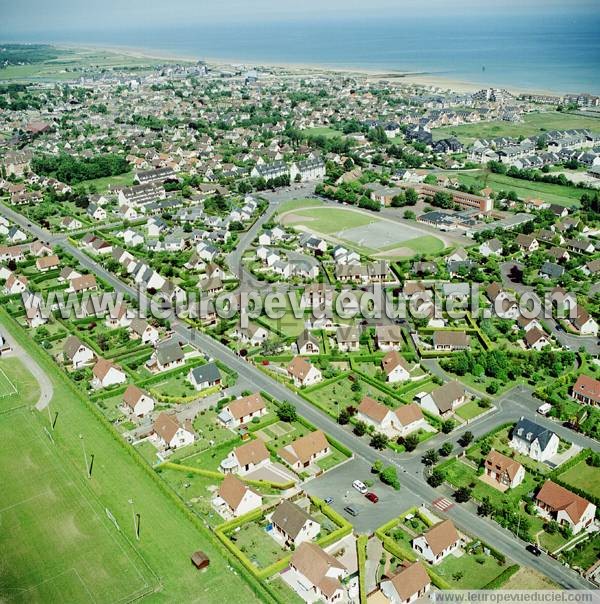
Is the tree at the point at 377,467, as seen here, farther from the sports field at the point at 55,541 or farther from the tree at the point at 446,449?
the sports field at the point at 55,541

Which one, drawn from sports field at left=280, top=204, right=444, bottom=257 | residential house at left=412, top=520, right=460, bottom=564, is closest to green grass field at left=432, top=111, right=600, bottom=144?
sports field at left=280, top=204, right=444, bottom=257

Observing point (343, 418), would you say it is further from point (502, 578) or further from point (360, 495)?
point (502, 578)

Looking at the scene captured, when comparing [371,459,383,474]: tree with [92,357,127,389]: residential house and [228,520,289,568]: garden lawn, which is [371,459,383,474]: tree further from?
[92,357,127,389]: residential house

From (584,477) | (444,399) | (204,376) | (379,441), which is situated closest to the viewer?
(584,477)

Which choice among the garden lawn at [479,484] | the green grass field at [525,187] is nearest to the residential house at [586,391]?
the garden lawn at [479,484]

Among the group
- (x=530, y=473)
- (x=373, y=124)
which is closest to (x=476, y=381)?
(x=530, y=473)

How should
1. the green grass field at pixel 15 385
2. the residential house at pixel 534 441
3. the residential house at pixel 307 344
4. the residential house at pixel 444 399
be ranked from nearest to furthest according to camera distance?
the residential house at pixel 534 441 → the residential house at pixel 444 399 → the green grass field at pixel 15 385 → the residential house at pixel 307 344

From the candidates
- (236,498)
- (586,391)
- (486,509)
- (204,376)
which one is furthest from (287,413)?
(586,391)
